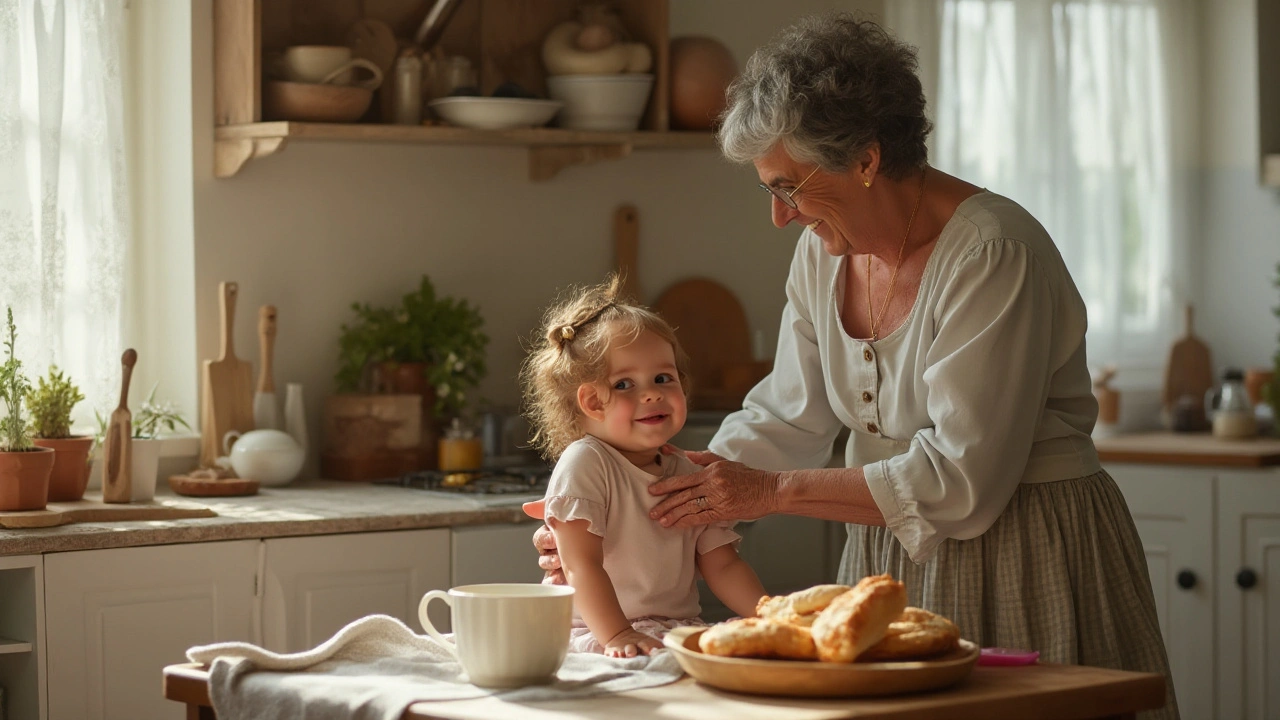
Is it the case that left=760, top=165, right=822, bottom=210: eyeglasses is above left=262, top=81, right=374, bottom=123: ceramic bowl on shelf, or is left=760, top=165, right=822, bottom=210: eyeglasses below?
below

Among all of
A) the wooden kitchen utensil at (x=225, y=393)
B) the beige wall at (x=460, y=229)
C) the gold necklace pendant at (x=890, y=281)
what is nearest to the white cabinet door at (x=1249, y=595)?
the beige wall at (x=460, y=229)

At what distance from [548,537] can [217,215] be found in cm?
174

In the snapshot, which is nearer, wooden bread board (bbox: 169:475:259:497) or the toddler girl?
the toddler girl

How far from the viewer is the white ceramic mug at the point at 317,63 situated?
3250mm

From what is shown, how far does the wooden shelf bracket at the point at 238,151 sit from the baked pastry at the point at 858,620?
2112mm

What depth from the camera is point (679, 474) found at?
1.98 meters

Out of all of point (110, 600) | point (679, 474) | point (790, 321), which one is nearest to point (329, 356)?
point (110, 600)

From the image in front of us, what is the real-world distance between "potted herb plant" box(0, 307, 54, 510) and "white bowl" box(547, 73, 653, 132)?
4.44 ft

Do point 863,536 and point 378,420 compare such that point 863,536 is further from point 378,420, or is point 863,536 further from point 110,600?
point 378,420

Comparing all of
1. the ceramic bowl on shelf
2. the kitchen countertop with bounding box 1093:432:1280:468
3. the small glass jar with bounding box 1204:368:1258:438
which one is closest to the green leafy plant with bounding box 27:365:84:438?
the ceramic bowl on shelf

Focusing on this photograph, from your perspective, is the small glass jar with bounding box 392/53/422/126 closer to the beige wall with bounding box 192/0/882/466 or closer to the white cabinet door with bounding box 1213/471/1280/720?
the beige wall with bounding box 192/0/882/466

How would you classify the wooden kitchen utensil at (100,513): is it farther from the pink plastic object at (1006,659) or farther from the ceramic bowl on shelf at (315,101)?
the pink plastic object at (1006,659)

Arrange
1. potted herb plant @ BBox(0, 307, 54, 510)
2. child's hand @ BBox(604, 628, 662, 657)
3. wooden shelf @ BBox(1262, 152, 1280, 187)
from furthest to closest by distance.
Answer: wooden shelf @ BBox(1262, 152, 1280, 187) < potted herb plant @ BBox(0, 307, 54, 510) < child's hand @ BBox(604, 628, 662, 657)

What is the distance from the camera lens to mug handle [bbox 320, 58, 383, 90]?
3248 millimetres
